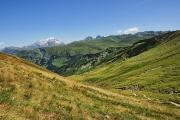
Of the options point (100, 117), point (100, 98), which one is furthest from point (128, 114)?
point (100, 98)

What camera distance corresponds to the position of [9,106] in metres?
22.7

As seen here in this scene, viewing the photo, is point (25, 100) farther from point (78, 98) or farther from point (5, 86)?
point (78, 98)

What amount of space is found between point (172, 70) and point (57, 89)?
126100 millimetres

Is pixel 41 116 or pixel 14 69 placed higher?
pixel 14 69

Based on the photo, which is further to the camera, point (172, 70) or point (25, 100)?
point (172, 70)

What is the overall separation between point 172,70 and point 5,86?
131 metres

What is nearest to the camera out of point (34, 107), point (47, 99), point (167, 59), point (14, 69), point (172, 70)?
point (34, 107)

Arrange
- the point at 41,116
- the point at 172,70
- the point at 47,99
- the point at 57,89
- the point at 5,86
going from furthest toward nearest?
the point at 172,70 → the point at 57,89 → the point at 5,86 → the point at 47,99 → the point at 41,116

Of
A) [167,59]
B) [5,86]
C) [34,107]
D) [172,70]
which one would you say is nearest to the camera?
[34,107]

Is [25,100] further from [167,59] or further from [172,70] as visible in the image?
[167,59]

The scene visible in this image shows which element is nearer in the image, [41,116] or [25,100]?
[41,116]

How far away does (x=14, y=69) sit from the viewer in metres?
34.9

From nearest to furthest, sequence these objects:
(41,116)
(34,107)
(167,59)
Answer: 1. (41,116)
2. (34,107)
3. (167,59)

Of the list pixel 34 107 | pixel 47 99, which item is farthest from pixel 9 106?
pixel 47 99
